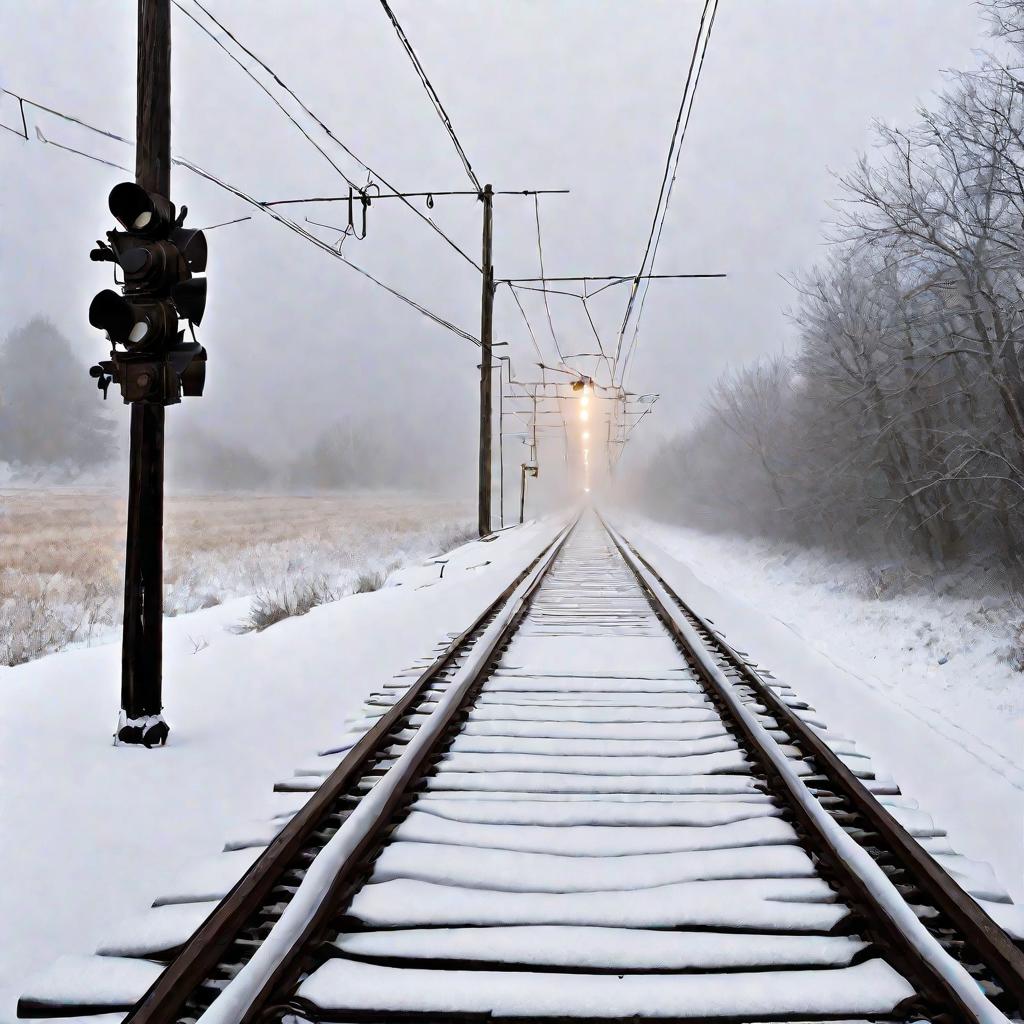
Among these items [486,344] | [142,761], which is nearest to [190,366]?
[142,761]

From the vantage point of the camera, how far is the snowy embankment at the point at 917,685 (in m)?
4.80

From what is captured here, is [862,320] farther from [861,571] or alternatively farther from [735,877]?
[735,877]

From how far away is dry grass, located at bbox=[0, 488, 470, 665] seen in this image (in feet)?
38.6

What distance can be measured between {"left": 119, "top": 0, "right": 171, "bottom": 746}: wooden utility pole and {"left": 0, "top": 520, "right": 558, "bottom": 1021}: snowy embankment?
0.33 meters

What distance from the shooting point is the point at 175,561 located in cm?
2095

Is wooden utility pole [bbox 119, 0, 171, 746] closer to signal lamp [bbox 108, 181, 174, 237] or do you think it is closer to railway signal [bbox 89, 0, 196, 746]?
railway signal [bbox 89, 0, 196, 746]

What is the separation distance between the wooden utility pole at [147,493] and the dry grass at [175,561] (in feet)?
16.6

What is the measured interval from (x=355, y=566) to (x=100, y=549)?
744cm

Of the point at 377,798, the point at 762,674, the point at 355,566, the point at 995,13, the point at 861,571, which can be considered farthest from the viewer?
the point at 355,566

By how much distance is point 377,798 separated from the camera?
329cm

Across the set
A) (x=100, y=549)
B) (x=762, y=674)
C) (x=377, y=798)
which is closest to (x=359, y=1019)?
(x=377, y=798)

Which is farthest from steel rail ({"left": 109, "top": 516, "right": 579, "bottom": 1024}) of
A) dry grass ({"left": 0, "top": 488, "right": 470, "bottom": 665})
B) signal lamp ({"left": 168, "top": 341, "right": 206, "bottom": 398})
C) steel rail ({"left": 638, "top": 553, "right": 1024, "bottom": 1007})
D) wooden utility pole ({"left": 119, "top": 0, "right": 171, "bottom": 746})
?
dry grass ({"left": 0, "top": 488, "right": 470, "bottom": 665})

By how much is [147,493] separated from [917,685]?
9325 millimetres

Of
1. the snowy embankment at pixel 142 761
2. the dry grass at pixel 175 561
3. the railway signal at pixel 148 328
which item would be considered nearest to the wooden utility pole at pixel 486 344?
the dry grass at pixel 175 561
